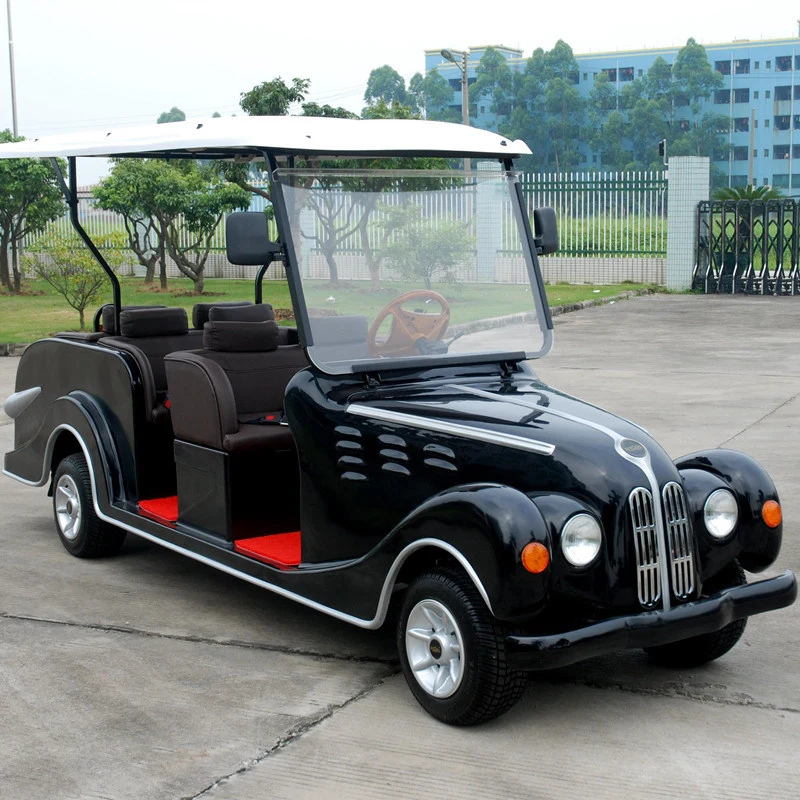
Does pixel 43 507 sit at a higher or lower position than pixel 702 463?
lower

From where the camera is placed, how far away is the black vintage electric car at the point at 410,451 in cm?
402

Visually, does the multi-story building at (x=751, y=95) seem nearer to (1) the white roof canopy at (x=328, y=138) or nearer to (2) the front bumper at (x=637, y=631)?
(1) the white roof canopy at (x=328, y=138)

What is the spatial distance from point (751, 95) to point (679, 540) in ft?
349

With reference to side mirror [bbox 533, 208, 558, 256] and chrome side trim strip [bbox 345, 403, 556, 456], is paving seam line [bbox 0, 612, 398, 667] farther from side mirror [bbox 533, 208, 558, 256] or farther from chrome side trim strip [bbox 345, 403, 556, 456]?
side mirror [bbox 533, 208, 558, 256]

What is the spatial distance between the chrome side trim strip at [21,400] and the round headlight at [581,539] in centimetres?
378

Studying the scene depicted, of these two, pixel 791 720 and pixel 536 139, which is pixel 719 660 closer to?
pixel 791 720

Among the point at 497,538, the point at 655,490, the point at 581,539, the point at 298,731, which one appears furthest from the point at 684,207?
the point at 298,731

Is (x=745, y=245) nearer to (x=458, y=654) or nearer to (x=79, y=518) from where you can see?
(x=79, y=518)

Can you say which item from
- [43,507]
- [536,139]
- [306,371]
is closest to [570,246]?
[43,507]

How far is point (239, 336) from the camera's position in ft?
19.2

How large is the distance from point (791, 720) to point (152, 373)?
334cm

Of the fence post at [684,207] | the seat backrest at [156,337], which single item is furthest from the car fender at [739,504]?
the fence post at [684,207]

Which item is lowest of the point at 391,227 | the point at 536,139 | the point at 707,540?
the point at 707,540

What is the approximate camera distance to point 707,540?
434 cm
